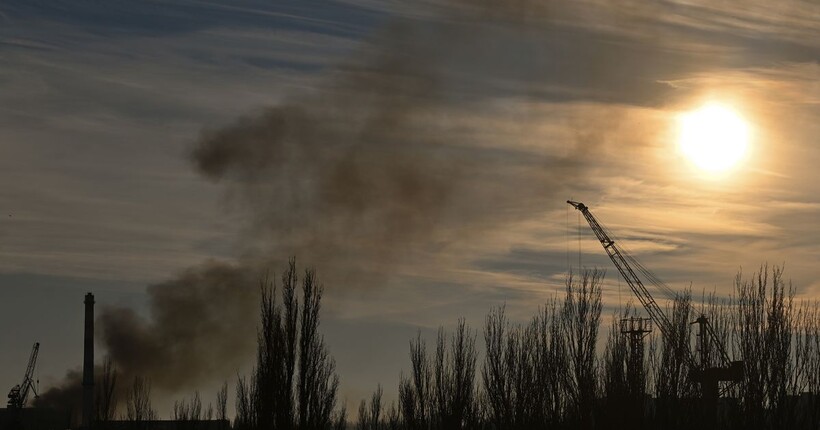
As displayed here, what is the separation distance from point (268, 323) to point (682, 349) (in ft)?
48.1

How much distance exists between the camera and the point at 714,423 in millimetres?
35875

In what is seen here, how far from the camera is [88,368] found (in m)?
89.9

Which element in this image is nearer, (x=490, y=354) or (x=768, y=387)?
(x=768, y=387)

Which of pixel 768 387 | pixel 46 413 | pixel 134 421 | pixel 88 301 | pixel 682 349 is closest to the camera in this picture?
pixel 768 387

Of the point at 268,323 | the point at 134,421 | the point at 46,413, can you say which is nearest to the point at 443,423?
the point at 268,323

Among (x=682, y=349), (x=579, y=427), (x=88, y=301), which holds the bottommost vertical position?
(x=579, y=427)

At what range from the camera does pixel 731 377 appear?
35531 millimetres

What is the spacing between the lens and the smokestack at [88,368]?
89688 mm

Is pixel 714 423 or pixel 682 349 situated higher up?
pixel 682 349

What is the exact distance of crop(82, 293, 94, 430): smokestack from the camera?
8969cm

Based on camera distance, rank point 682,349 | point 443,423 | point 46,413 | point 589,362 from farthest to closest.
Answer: point 46,413 < point 443,423 < point 589,362 < point 682,349

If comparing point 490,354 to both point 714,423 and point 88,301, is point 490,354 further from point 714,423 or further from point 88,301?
point 88,301

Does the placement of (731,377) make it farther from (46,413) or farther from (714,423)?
(46,413)

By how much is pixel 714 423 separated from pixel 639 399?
9.24 ft
